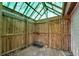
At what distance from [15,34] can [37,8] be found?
65 centimetres

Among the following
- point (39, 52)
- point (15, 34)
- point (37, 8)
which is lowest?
point (39, 52)

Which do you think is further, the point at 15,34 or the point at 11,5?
the point at 15,34

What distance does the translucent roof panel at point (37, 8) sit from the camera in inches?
72.3

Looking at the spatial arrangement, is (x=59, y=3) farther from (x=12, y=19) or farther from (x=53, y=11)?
(x=12, y=19)

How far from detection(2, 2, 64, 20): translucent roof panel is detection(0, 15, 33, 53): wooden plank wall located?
19 centimetres

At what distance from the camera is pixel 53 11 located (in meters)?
1.97

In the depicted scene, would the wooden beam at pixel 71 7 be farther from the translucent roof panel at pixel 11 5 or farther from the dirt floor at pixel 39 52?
the translucent roof panel at pixel 11 5

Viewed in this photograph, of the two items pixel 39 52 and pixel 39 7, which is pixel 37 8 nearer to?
pixel 39 7

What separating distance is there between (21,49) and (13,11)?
0.73m

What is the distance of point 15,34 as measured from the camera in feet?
6.61

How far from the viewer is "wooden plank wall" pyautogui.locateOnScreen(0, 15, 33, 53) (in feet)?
6.37

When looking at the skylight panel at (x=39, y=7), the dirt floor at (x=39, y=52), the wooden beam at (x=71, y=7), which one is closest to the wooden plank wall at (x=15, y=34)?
the dirt floor at (x=39, y=52)

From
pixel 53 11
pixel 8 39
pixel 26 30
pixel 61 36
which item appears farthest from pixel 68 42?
pixel 8 39

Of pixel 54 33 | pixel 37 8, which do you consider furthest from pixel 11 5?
pixel 54 33
